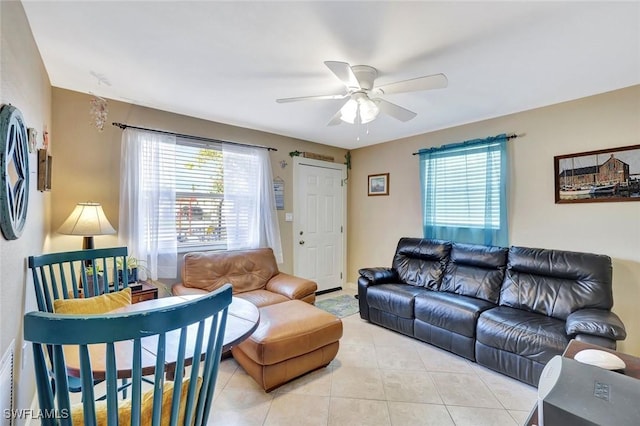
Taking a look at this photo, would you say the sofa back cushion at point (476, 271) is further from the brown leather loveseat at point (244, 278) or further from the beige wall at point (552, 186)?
the brown leather loveseat at point (244, 278)

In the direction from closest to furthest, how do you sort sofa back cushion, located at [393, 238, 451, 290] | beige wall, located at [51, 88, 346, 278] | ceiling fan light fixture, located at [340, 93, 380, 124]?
ceiling fan light fixture, located at [340, 93, 380, 124], beige wall, located at [51, 88, 346, 278], sofa back cushion, located at [393, 238, 451, 290]

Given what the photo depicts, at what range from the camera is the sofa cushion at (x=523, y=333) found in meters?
2.17

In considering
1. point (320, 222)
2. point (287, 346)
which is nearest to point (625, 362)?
point (287, 346)

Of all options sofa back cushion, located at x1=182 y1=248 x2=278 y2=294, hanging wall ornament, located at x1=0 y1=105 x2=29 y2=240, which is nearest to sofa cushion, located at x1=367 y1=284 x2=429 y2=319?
sofa back cushion, located at x1=182 y1=248 x2=278 y2=294

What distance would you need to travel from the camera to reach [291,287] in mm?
3199

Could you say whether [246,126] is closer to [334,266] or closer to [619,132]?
[334,266]

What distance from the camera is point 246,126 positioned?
3.80 metres

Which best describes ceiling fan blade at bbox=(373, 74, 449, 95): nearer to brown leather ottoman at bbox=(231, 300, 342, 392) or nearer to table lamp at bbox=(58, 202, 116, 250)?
brown leather ottoman at bbox=(231, 300, 342, 392)

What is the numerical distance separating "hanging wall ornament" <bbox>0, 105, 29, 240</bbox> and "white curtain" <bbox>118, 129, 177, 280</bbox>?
1.28 meters

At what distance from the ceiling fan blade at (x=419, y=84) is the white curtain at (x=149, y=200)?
7.71 ft

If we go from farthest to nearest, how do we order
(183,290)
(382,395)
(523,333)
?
(183,290) < (523,333) < (382,395)

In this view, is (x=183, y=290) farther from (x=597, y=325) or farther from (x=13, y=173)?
(x=597, y=325)

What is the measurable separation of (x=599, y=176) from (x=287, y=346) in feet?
10.3

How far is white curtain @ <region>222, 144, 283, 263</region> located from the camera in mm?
3672
